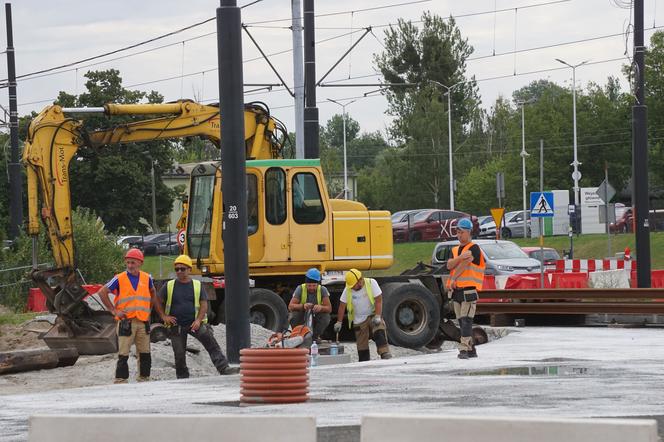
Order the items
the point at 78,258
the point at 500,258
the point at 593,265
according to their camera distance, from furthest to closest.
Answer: the point at 500,258 < the point at 593,265 < the point at 78,258

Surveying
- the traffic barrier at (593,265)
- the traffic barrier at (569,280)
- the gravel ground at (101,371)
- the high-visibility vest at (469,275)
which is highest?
the high-visibility vest at (469,275)

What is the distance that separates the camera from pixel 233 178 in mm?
18375

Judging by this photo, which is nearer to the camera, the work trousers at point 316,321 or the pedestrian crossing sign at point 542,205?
the work trousers at point 316,321

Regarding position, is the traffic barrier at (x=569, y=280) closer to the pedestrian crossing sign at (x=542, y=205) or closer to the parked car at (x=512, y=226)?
the pedestrian crossing sign at (x=542, y=205)

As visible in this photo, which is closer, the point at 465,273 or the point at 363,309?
the point at 465,273

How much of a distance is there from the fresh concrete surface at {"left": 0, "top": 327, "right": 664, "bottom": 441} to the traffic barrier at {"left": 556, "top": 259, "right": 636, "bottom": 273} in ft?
57.9

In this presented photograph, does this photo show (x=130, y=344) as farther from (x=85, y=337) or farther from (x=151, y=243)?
(x=151, y=243)

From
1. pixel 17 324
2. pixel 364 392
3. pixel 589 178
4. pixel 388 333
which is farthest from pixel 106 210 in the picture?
pixel 364 392

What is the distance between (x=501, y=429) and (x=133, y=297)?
10.3 metres

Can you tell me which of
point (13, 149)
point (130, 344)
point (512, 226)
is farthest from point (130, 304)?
point (512, 226)

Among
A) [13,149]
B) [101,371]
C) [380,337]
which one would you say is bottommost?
[101,371]

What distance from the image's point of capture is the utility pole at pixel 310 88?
27469 mm

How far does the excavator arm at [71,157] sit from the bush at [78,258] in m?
9.59

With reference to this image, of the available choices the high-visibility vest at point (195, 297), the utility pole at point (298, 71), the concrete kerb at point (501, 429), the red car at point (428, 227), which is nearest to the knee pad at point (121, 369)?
the high-visibility vest at point (195, 297)
